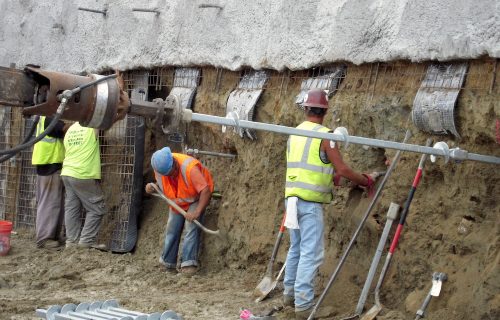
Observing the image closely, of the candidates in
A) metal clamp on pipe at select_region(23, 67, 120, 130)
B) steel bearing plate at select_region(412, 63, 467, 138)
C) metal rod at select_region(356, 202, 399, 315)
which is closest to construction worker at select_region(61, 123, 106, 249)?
metal rod at select_region(356, 202, 399, 315)

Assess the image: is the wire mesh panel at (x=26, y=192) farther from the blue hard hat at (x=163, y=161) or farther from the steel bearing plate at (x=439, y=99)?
the steel bearing plate at (x=439, y=99)

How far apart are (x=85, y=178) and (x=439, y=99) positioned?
15.6ft

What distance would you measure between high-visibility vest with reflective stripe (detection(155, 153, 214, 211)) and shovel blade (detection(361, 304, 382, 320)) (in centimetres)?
255

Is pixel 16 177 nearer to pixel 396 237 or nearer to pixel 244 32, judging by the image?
pixel 244 32

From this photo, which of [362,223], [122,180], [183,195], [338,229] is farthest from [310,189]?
[122,180]

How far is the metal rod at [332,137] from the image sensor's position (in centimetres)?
466

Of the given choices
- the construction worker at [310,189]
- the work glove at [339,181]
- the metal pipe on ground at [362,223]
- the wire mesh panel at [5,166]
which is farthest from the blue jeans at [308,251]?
the wire mesh panel at [5,166]

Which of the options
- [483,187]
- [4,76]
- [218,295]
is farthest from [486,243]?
[4,76]

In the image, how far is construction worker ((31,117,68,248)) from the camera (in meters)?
9.82

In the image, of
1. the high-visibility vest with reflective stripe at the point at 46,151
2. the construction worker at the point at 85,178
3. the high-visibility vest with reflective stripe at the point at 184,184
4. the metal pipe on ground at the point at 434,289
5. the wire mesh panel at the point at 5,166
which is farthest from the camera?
the wire mesh panel at the point at 5,166

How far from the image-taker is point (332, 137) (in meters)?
5.05

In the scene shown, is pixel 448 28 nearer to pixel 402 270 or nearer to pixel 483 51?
pixel 483 51

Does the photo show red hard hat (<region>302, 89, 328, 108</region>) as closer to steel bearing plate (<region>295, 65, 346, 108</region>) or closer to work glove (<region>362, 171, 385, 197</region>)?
work glove (<region>362, 171, 385, 197</region>)

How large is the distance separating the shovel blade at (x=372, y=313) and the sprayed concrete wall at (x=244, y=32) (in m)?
1.85
